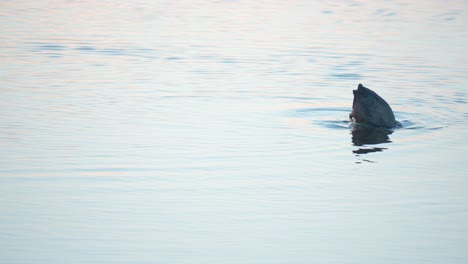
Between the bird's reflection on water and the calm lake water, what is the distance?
40 millimetres

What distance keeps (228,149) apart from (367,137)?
7.70ft

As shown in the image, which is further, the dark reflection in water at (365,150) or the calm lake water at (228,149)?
the dark reflection in water at (365,150)

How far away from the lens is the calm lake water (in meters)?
7.62

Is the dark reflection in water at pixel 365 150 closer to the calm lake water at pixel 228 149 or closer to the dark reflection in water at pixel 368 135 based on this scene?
the calm lake water at pixel 228 149

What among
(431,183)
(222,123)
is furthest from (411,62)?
(431,183)

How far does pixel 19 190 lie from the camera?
895 cm

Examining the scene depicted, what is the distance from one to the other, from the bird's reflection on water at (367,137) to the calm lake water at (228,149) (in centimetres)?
4

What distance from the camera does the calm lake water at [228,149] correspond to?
25.0ft

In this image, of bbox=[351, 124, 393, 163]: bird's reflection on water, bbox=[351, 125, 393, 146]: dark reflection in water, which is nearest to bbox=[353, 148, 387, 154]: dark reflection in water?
bbox=[351, 124, 393, 163]: bird's reflection on water

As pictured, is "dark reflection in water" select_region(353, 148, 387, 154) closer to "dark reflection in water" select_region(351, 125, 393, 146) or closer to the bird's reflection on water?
the bird's reflection on water

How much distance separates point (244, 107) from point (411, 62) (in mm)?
6273

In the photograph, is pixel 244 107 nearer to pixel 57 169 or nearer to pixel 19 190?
pixel 57 169

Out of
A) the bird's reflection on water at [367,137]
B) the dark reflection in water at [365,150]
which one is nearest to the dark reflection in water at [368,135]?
the bird's reflection on water at [367,137]

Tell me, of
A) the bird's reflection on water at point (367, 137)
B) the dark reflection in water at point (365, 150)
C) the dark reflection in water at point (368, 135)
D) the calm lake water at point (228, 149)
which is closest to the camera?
the calm lake water at point (228, 149)
